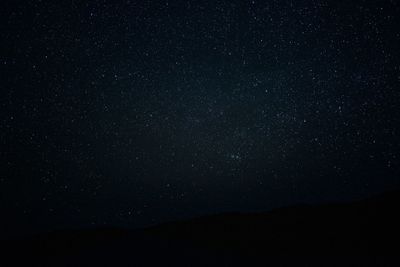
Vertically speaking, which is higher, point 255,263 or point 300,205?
point 300,205

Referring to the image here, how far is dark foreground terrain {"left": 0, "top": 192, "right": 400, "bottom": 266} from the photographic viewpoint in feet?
29.2

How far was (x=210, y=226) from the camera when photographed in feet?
79.3

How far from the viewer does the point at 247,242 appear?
1598cm

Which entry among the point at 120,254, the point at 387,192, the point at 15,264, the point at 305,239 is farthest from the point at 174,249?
the point at 387,192

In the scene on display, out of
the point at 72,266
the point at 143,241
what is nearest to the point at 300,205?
the point at 143,241

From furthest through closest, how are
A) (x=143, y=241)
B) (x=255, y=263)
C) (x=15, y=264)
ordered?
(x=143, y=241), (x=15, y=264), (x=255, y=263)

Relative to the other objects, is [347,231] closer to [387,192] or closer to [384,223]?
[384,223]

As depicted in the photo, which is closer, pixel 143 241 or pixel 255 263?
pixel 255 263

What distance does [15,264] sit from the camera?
8602mm

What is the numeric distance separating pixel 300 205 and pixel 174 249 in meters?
19.3

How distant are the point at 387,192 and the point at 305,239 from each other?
1436 cm

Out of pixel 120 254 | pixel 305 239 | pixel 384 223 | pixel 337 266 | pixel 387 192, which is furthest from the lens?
pixel 387 192

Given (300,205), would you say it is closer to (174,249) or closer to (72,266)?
(174,249)

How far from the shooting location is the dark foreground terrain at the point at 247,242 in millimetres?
8891
